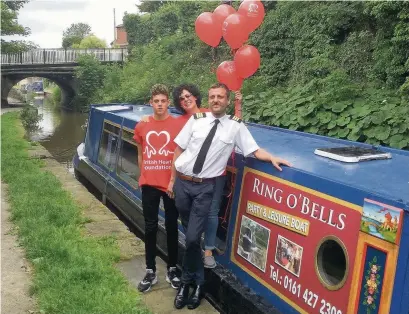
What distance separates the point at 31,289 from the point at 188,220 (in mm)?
1454

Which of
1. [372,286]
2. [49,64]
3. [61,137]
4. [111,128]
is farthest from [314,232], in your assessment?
[49,64]

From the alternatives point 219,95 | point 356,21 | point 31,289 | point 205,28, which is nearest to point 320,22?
point 356,21

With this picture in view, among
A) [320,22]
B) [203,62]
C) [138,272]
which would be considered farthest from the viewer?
[203,62]

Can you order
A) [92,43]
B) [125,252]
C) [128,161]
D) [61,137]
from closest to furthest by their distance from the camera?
1. [125,252]
2. [128,161]
3. [61,137]
4. [92,43]

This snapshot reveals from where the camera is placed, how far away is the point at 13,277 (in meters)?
3.95

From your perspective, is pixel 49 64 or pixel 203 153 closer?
pixel 203 153

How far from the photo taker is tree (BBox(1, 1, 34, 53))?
2108cm

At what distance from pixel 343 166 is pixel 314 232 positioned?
0.55 metres

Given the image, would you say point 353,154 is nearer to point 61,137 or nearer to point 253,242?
point 253,242

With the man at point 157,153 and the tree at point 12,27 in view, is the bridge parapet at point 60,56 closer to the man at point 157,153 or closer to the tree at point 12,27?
the tree at point 12,27

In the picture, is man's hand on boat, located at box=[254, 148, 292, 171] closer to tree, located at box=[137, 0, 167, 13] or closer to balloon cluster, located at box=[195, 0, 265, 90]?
balloon cluster, located at box=[195, 0, 265, 90]

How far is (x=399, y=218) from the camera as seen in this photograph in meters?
2.10

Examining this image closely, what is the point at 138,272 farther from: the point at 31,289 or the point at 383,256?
the point at 383,256

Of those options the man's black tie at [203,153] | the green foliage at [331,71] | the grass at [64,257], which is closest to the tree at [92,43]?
the green foliage at [331,71]
